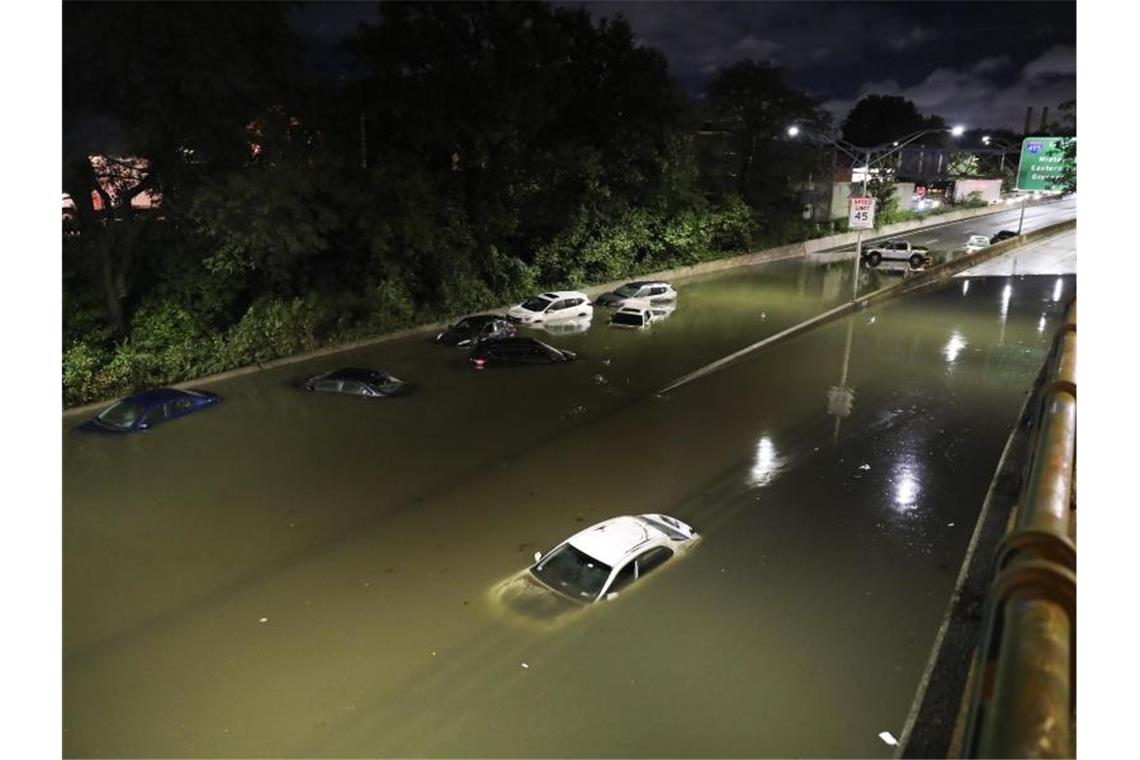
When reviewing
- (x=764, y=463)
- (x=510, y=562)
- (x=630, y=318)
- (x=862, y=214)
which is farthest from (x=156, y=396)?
(x=862, y=214)

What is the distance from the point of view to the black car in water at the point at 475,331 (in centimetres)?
2423

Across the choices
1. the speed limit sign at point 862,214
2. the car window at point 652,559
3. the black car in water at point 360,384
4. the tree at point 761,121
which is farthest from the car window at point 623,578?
the tree at point 761,121

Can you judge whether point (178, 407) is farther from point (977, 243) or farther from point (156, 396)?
point (977, 243)

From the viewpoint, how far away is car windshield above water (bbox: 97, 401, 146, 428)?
16047 millimetres

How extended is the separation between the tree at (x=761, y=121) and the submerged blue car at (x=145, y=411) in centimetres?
3711

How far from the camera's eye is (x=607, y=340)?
25.2 meters

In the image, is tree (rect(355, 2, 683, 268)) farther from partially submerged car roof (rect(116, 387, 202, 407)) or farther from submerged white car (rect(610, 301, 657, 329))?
partially submerged car roof (rect(116, 387, 202, 407))

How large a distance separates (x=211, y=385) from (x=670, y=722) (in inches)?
649

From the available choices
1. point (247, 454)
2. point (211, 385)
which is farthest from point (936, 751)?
point (211, 385)

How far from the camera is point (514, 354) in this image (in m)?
21.5

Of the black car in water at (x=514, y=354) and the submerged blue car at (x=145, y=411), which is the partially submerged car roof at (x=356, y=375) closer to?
the submerged blue car at (x=145, y=411)

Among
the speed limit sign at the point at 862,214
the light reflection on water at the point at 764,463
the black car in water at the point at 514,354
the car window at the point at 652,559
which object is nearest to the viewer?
the car window at the point at 652,559

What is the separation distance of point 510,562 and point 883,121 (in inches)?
4649

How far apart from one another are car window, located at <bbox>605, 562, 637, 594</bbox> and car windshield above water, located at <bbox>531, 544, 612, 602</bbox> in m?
0.16
